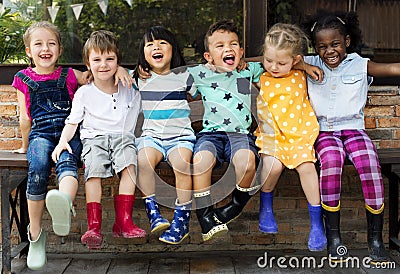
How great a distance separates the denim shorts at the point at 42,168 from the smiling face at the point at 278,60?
113 centimetres

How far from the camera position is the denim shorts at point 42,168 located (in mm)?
2969

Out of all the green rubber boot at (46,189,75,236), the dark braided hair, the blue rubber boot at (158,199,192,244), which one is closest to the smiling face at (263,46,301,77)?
the dark braided hair

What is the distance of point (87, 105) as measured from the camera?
3.18 metres

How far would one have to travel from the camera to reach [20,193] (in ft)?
11.2

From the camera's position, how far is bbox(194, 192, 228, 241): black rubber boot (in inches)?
117

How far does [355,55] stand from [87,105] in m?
1.54

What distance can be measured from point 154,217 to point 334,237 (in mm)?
930

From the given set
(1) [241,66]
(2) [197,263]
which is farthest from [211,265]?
(1) [241,66]

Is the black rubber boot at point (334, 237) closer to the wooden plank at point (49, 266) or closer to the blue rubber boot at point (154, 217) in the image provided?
the blue rubber boot at point (154, 217)

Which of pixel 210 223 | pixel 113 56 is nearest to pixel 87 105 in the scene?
pixel 113 56

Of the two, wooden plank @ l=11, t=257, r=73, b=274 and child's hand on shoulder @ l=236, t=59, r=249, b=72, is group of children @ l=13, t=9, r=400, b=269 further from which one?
wooden plank @ l=11, t=257, r=73, b=274

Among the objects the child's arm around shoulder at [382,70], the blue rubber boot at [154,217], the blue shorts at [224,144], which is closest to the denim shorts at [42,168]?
the blue rubber boot at [154,217]

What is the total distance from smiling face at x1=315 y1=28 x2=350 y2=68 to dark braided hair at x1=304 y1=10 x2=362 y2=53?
0.03 meters

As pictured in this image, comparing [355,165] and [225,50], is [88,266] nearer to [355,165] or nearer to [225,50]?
A: [225,50]
